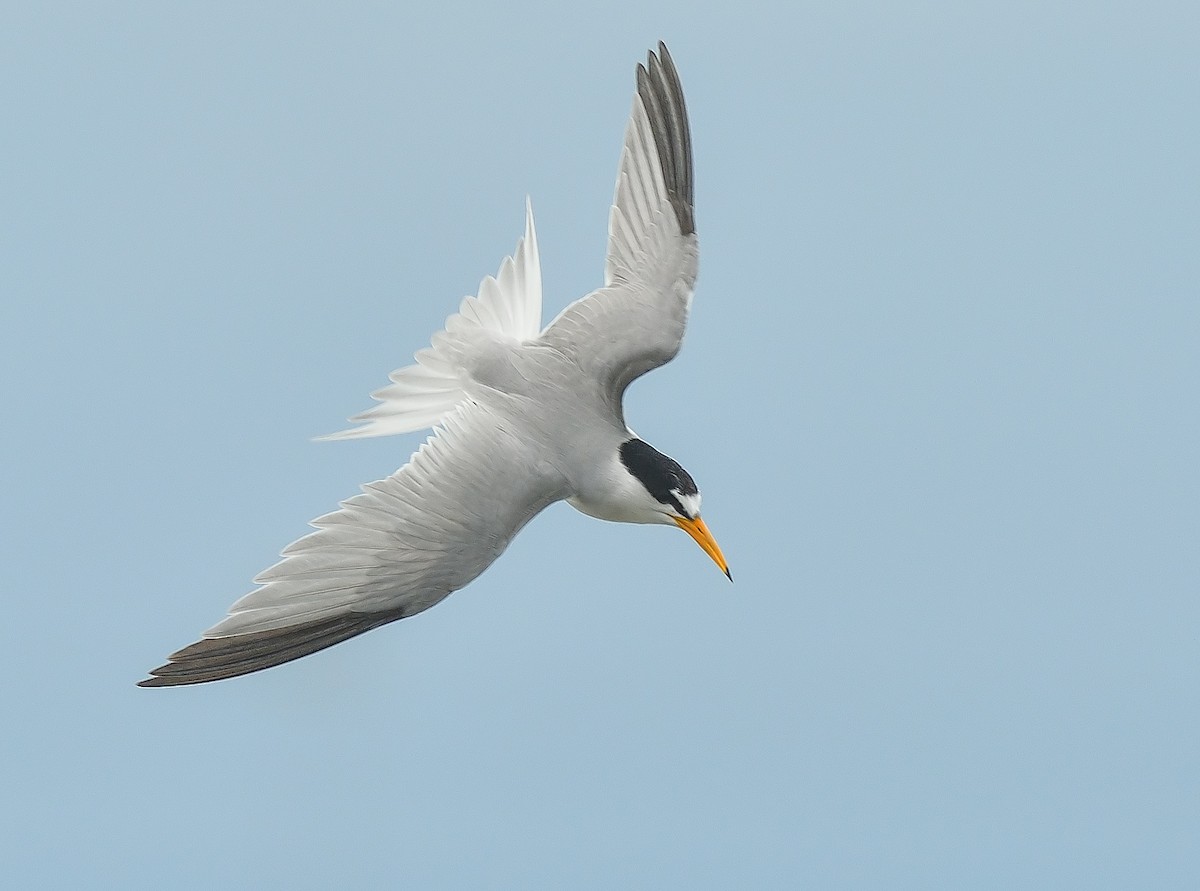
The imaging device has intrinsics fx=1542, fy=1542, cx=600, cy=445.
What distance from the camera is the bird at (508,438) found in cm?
576

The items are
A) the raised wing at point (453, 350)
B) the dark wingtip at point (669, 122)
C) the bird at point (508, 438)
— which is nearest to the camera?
the bird at point (508, 438)

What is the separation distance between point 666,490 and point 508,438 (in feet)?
2.41

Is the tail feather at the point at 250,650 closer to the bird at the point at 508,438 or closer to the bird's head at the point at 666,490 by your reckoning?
the bird at the point at 508,438

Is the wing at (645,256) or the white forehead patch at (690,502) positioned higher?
the wing at (645,256)

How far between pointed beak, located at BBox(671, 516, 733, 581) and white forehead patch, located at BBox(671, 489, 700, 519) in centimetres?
4

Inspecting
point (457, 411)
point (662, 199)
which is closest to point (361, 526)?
point (457, 411)

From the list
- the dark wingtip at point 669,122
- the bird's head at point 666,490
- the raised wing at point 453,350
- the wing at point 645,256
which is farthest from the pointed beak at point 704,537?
the dark wingtip at point 669,122

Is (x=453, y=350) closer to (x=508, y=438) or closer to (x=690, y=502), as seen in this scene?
(x=508, y=438)

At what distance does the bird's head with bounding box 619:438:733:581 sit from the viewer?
6539 mm

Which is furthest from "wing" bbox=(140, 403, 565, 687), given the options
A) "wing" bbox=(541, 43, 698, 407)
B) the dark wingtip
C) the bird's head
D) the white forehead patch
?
the dark wingtip

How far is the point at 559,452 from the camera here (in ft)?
21.1

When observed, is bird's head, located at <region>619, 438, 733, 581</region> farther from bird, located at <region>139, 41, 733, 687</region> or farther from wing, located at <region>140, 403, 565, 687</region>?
wing, located at <region>140, 403, 565, 687</region>

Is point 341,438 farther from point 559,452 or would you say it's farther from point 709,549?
point 709,549

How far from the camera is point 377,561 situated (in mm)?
5836
